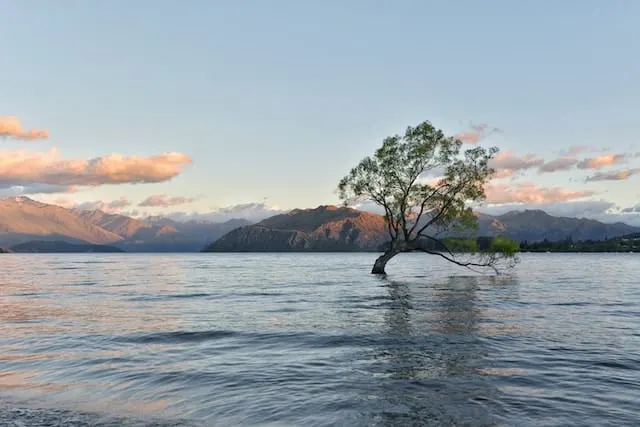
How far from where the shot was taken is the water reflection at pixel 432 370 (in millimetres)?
14812

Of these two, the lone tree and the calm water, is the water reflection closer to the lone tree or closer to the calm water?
the calm water

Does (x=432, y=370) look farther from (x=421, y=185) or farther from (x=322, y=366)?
(x=421, y=185)

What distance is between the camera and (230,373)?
20469 mm

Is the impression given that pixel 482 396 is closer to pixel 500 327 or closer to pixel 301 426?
pixel 301 426

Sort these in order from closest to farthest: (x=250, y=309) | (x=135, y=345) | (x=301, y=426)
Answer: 1. (x=301, y=426)
2. (x=135, y=345)
3. (x=250, y=309)

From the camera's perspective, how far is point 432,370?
20.3 meters

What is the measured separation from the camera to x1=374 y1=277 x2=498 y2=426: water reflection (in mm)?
14812

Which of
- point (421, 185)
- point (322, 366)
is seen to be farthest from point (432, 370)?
point (421, 185)

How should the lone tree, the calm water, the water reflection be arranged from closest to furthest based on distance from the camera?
the water reflection → the calm water → the lone tree

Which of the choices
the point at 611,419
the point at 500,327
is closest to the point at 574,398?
the point at 611,419

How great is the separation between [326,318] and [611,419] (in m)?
22.8

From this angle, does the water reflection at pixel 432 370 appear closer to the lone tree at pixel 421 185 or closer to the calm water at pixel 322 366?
the calm water at pixel 322 366

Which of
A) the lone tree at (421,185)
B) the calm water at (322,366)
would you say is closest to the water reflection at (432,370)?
the calm water at (322,366)

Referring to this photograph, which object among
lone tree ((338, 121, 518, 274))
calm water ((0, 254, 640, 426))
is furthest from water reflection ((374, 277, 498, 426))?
lone tree ((338, 121, 518, 274))
